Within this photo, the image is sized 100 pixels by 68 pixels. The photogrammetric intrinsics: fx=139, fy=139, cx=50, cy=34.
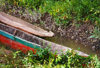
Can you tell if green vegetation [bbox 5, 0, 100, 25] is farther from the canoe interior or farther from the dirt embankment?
the canoe interior

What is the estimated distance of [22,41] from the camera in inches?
147

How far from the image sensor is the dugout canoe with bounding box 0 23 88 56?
359 cm

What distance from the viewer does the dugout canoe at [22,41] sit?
3.59 meters

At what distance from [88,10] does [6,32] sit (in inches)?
95.6

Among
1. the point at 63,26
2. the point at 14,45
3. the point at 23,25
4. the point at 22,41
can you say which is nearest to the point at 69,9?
the point at 63,26

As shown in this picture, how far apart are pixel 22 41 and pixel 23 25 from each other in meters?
0.75

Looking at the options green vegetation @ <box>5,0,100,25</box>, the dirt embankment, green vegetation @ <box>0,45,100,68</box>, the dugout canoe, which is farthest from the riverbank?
green vegetation @ <box>0,45,100,68</box>

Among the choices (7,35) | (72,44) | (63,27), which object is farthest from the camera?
(63,27)

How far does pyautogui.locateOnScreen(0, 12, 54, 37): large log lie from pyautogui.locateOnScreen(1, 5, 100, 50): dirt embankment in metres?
0.28

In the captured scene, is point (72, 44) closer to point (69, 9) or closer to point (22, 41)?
point (69, 9)

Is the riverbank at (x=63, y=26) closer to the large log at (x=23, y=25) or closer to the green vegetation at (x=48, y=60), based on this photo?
the large log at (x=23, y=25)

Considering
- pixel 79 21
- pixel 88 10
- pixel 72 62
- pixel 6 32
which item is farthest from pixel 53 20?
pixel 72 62

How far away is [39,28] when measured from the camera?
4.28 metres

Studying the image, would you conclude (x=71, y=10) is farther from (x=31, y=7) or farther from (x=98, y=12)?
(x=31, y=7)
